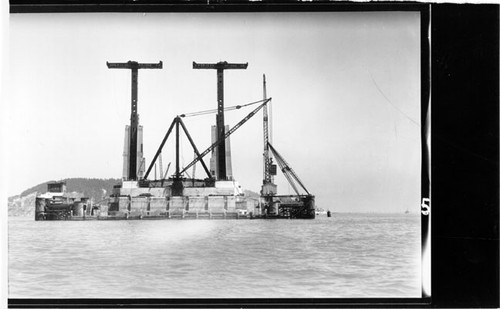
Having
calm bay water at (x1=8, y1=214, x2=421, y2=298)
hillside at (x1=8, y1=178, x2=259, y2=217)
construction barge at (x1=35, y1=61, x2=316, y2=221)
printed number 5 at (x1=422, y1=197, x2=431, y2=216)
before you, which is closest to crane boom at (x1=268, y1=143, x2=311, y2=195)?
construction barge at (x1=35, y1=61, x2=316, y2=221)

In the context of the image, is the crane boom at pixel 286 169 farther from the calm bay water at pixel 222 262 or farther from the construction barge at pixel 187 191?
the calm bay water at pixel 222 262

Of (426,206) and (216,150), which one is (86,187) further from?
(426,206)

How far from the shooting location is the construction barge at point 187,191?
4859mm

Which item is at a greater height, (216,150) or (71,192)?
(216,150)

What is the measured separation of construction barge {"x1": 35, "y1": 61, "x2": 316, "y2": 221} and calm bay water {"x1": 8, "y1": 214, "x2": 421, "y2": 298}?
0.56 ft

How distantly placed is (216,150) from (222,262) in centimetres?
69

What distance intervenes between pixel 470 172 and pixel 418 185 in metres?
0.31

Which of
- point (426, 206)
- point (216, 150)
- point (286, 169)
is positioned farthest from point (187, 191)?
point (426, 206)

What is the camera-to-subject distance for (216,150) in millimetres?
4879

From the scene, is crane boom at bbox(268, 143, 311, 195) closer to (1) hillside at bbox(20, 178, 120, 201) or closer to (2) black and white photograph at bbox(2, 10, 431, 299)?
(2) black and white photograph at bbox(2, 10, 431, 299)

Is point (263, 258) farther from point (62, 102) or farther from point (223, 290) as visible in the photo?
point (62, 102)

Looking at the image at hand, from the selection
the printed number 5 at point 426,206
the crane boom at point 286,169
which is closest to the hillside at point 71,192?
the crane boom at point 286,169

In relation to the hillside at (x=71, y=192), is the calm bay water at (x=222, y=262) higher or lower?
lower

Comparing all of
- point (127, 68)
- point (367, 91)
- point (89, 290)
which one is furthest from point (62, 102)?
point (367, 91)
